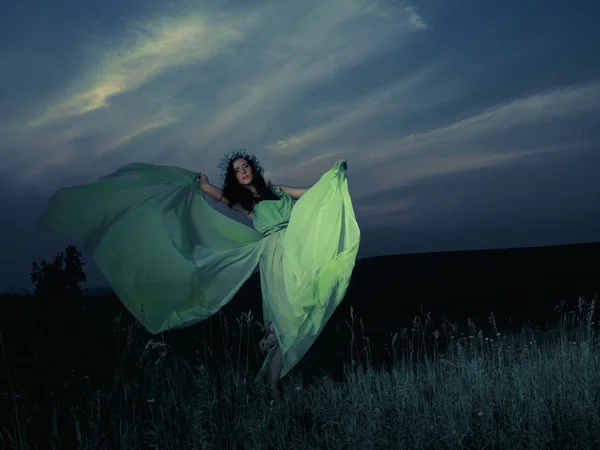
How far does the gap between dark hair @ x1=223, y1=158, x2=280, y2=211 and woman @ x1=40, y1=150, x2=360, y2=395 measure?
0.04ft

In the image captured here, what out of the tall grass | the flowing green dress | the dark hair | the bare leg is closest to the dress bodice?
the flowing green dress

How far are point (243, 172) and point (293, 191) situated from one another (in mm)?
607

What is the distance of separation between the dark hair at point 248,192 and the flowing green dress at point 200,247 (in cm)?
14

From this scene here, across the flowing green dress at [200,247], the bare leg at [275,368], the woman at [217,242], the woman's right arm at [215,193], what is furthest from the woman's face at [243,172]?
the bare leg at [275,368]

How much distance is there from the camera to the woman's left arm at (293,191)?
271 inches

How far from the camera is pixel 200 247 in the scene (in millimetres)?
6898

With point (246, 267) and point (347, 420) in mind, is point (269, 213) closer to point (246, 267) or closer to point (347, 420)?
point (246, 267)

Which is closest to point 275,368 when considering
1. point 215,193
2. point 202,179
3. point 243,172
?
point 215,193

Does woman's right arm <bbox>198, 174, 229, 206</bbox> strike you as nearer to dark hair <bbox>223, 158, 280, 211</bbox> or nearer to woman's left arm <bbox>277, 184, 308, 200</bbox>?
dark hair <bbox>223, 158, 280, 211</bbox>

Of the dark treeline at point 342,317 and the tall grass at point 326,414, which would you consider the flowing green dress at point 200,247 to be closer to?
the dark treeline at point 342,317

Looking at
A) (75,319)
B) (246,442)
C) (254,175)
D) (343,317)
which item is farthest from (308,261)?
(343,317)

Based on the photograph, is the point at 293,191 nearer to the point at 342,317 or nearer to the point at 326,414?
the point at 326,414

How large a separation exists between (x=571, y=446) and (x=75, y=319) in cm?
779

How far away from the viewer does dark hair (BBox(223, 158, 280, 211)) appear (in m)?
6.88
